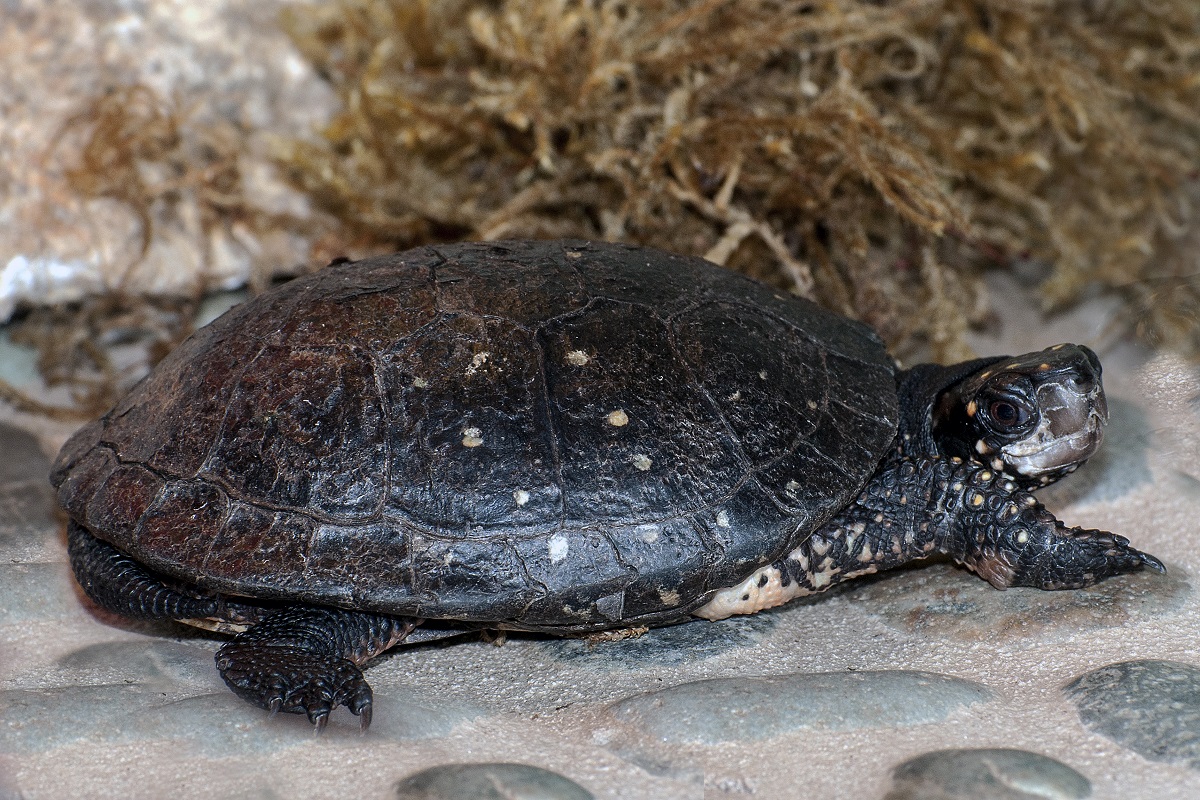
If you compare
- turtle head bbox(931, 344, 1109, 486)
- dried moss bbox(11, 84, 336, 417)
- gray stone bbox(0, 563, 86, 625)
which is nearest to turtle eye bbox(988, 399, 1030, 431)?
turtle head bbox(931, 344, 1109, 486)

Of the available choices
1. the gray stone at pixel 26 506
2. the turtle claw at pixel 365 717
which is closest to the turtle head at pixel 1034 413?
the turtle claw at pixel 365 717

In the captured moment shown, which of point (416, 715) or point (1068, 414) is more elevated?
point (1068, 414)

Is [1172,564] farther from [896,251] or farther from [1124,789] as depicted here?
[896,251]

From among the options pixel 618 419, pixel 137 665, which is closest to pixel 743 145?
pixel 618 419

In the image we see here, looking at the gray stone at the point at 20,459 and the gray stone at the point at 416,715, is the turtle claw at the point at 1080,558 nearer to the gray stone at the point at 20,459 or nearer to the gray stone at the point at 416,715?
the gray stone at the point at 416,715

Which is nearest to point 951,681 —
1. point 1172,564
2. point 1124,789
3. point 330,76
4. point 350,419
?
point 1124,789

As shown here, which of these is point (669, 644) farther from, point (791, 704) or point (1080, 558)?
point (1080, 558)
